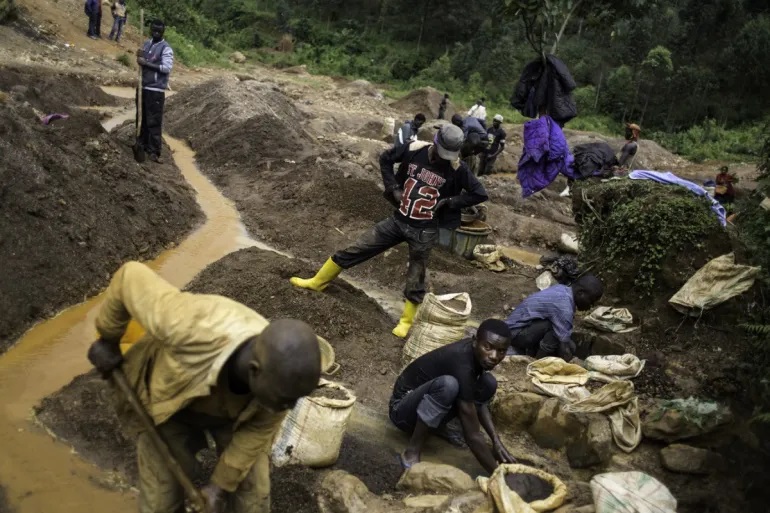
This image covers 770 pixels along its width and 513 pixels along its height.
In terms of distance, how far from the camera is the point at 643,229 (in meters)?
6.25

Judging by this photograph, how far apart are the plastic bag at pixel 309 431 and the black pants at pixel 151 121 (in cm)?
589

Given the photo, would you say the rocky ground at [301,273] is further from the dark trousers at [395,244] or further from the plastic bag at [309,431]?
the dark trousers at [395,244]

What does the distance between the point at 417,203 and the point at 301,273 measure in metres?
1.35

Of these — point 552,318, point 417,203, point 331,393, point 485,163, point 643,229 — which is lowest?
point 485,163

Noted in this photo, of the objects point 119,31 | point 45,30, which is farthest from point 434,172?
point 119,31

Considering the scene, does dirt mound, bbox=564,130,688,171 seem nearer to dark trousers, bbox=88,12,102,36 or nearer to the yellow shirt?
dark trousers, bbox=88,12,102,36

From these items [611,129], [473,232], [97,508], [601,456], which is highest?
[601,456]

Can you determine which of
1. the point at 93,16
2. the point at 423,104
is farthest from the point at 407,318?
the point at 423,104

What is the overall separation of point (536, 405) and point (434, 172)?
82.1 inches

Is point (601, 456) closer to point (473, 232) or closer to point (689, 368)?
point (689, 368)

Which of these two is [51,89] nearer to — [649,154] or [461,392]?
[461,392]

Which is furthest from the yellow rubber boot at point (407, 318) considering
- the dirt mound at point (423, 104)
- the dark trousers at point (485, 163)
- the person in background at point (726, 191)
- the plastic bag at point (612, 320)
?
the dirt mound at point (423, 104)

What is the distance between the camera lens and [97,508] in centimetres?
321

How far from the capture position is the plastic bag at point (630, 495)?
299 centimetres
